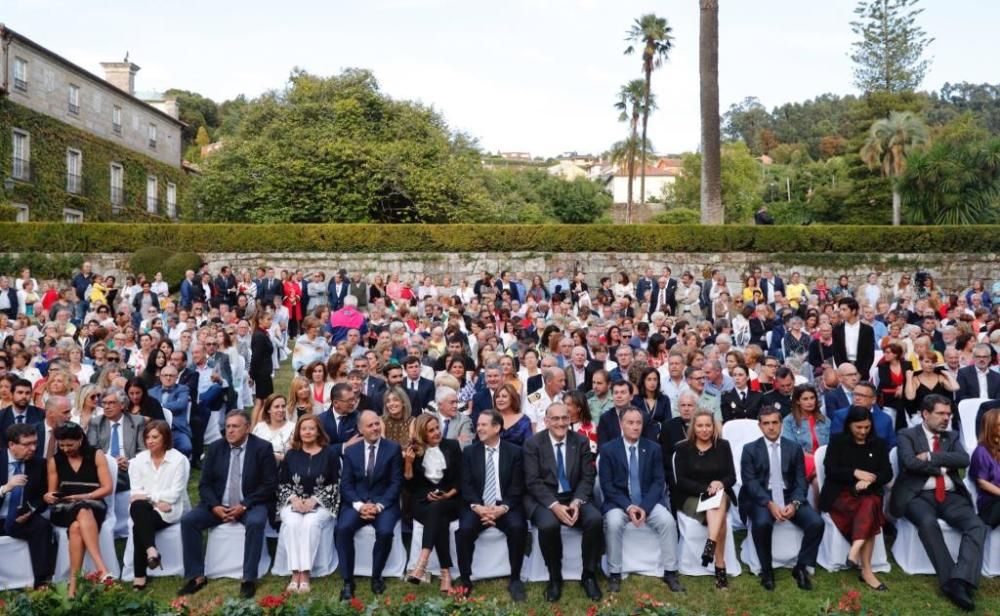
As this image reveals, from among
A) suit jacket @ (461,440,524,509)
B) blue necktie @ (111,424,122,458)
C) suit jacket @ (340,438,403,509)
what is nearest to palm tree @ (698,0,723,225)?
suit jacket @ (461,440,524,509)

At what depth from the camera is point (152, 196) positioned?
1433 inches

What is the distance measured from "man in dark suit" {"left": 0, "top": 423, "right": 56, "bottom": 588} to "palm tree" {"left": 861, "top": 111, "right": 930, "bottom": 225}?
38.7 m

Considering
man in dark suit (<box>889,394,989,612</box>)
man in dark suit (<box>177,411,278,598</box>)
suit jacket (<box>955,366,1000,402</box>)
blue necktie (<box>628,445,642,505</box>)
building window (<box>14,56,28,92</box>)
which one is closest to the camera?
man in dark suit (<box>889,394,989,612</box>)

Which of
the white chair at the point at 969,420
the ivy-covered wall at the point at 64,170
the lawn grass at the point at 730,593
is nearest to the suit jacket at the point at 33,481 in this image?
the lawn grass at the point at 730,593

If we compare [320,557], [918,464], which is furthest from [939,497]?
[320,557]

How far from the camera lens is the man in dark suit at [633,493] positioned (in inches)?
230

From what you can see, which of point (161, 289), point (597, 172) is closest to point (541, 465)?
point (161, 289)

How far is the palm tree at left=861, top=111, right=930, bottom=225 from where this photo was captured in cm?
3719

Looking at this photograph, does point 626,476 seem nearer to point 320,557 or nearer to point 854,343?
point 320,557

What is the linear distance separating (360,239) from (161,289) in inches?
247

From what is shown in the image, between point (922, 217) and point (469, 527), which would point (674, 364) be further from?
point (922, 217)

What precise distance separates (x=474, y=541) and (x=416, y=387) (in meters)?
2.60

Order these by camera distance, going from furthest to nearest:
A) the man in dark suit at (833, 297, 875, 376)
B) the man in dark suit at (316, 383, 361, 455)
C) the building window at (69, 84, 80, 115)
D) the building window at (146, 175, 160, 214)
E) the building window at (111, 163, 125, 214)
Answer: the building window at (146, 175, 160, 214), the building window at (111, 163, 125, 214), the building window at (69, 84, 80, 115), the man in dark suit at (833, 297, 875, 376), the man in dark suit at (316, 383, 361, 455)

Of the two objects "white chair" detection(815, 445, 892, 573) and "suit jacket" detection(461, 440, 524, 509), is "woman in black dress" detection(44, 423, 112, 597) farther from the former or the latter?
"white chair" detection(815, 445, 892, 573)
